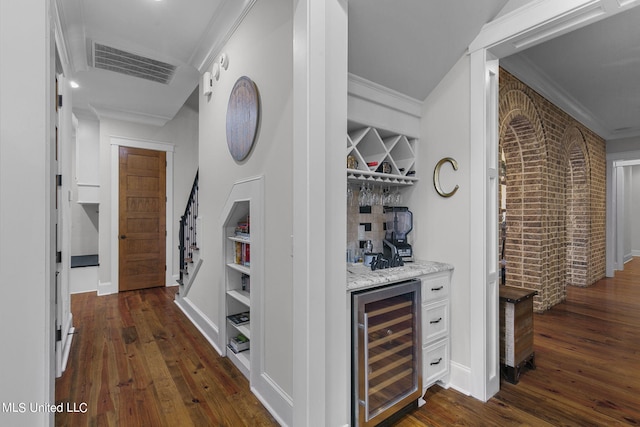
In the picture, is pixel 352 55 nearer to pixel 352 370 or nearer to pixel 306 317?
pixel 306 317

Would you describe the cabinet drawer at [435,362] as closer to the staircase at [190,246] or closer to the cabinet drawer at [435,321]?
the cabinet drawer at [435,321]

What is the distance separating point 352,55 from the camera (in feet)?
6.40

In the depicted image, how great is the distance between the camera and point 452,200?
2203mm

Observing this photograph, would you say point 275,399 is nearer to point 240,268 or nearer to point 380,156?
point 240,268

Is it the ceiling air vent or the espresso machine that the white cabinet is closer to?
the espresso machine

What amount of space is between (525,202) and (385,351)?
295 centimetres

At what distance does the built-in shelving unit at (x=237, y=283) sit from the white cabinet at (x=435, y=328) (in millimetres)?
1354

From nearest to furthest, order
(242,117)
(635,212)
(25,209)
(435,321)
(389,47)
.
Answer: (25,209) → (389,47) → (435,321) → (242,117) → (635,212)

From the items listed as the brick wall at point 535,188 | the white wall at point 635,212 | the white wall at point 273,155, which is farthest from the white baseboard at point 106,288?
the white wall at point 635,212

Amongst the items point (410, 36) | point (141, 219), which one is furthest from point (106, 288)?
point (410, 36)

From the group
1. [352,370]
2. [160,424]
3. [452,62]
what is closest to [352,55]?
[452,62]

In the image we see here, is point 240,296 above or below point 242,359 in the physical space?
above

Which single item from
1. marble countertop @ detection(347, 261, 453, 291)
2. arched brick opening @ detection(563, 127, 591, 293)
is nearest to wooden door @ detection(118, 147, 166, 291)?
marble countertop @ detection(347, 261, 453, 291)

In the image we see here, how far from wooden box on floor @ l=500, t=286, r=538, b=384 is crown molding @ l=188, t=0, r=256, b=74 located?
3008 mm
